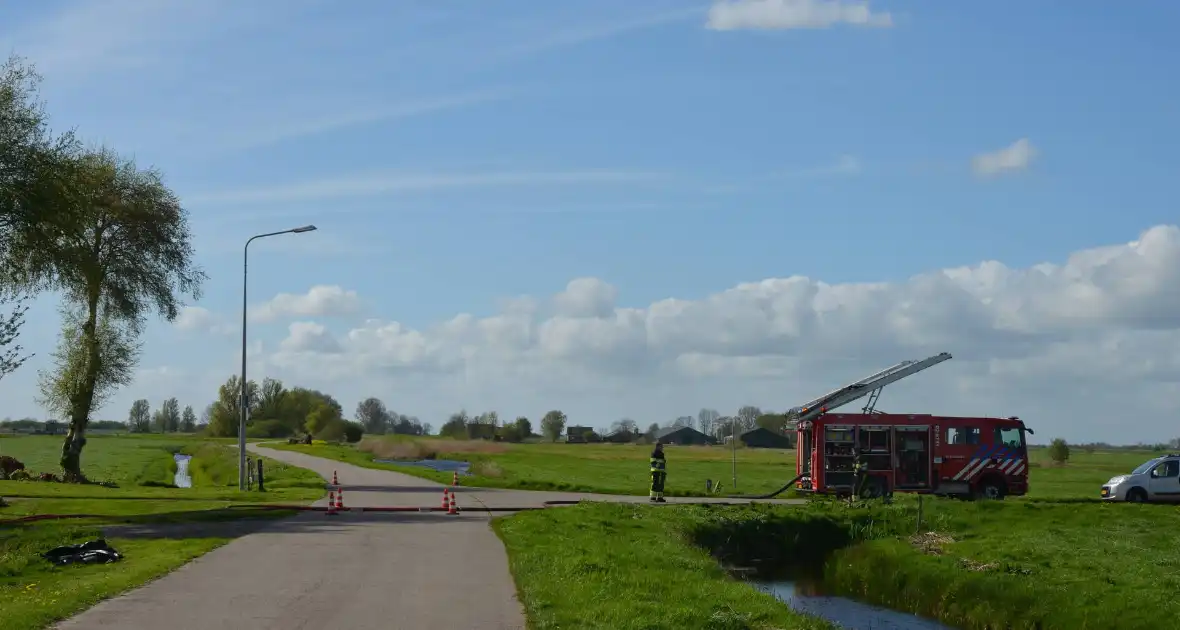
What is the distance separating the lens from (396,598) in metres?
16.2

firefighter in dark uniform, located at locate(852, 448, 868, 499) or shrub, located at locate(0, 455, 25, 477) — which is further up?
firefighter in dark uniform, located at locate(852, 448, 868, 499)

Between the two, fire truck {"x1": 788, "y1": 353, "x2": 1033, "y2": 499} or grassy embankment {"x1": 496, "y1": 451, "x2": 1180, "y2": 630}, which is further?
fire truck {"x1": 788, "y1": 353, "x2": 1033, "y2": 499}

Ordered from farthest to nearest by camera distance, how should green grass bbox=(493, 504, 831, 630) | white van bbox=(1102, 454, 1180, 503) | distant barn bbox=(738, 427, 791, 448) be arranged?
distant barn bbox=(738, 427, 791, 448)
white van bbox=(1102, 454, 1180, 503)
green grass bbox=(493, 504, 831, 630)

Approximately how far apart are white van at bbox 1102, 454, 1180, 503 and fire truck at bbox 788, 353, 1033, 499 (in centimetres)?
279

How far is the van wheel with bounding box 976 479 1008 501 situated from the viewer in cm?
3888

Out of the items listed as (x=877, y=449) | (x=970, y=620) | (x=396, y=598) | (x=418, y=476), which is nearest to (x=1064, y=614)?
(x=970, y=620)

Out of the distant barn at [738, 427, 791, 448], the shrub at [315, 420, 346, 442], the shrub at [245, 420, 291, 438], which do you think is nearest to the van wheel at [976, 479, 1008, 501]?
the shrub at [315, 420, 346, 442]

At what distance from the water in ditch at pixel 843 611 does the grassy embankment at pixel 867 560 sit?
53 centimetres

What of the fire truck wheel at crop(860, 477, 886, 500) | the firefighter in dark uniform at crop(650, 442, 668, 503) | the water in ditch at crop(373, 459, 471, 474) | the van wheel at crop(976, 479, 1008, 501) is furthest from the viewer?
the water in ditch at crop(373, 459, 471, 474)

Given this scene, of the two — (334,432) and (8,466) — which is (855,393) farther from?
(334,432)

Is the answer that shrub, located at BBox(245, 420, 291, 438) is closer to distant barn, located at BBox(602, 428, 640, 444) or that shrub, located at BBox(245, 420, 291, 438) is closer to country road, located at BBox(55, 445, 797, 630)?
distant barn, located at BBox(602, 428, 640, 444)

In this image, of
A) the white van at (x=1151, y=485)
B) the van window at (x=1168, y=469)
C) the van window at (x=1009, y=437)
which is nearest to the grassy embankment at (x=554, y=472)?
the van window at (x=1009, y=437)

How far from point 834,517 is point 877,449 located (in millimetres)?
7393

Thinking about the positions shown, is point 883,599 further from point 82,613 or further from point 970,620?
point 82,613
